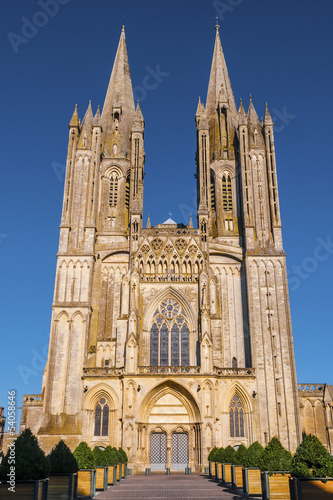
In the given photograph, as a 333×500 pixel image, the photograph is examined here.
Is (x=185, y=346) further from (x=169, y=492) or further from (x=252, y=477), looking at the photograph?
(x=252, y=477)

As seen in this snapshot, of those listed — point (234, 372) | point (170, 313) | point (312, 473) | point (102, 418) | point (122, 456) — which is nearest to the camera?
point (312, 473)

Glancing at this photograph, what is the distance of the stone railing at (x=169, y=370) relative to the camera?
3334 centimetres

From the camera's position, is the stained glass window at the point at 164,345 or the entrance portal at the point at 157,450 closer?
the entrance portal at the point at 157,450

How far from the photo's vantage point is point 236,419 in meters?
33.5

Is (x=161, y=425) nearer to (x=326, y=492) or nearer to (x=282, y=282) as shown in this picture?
(x=282, y=282)

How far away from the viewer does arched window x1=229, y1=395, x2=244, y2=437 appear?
3331 centimetres

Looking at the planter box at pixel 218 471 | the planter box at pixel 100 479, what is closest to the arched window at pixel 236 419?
the planter box at pixel 218 471

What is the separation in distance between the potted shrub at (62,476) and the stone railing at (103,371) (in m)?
17.3

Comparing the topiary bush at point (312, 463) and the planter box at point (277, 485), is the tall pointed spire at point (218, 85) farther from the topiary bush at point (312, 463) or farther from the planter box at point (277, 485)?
the topiary bush at point (312, 463)

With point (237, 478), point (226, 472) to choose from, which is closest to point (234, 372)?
point (226, 472)

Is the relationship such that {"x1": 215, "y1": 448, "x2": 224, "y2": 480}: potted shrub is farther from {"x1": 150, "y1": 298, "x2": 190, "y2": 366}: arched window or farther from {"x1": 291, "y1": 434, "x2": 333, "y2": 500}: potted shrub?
{"x1": 291, "y1": 434, "x2": 333, "y2": 500}: potted shrub

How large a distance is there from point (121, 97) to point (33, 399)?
29116 millimetres
